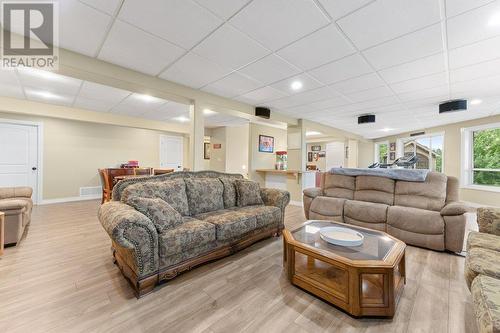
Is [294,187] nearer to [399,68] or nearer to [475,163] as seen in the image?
[399,68]

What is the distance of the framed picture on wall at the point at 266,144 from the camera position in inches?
A: 262

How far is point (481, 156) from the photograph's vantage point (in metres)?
5.39

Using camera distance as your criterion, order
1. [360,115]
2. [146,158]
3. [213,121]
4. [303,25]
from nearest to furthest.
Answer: [303,25], [360,115], [213,121], [146,158]

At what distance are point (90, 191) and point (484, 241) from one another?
25.4 feet

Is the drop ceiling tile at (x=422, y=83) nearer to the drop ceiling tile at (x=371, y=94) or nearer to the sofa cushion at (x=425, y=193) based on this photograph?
the drop ceiling tile at (x=371, y=94)

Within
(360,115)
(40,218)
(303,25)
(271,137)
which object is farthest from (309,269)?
(271,137)

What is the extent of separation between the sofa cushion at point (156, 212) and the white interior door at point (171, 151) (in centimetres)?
534

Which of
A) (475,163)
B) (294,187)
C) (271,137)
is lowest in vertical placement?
(294,187)

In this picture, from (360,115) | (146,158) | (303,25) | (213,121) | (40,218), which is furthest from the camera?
(146,158)

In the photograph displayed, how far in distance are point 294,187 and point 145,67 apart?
4417 millimetres

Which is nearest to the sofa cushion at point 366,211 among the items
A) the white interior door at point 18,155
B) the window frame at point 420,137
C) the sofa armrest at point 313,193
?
the sofa armrest at point 313,193

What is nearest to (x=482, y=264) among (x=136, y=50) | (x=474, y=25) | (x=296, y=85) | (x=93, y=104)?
(x=474, y=25)

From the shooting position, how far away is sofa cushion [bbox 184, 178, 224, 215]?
269 centimetres

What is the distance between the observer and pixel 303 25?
183 cm
